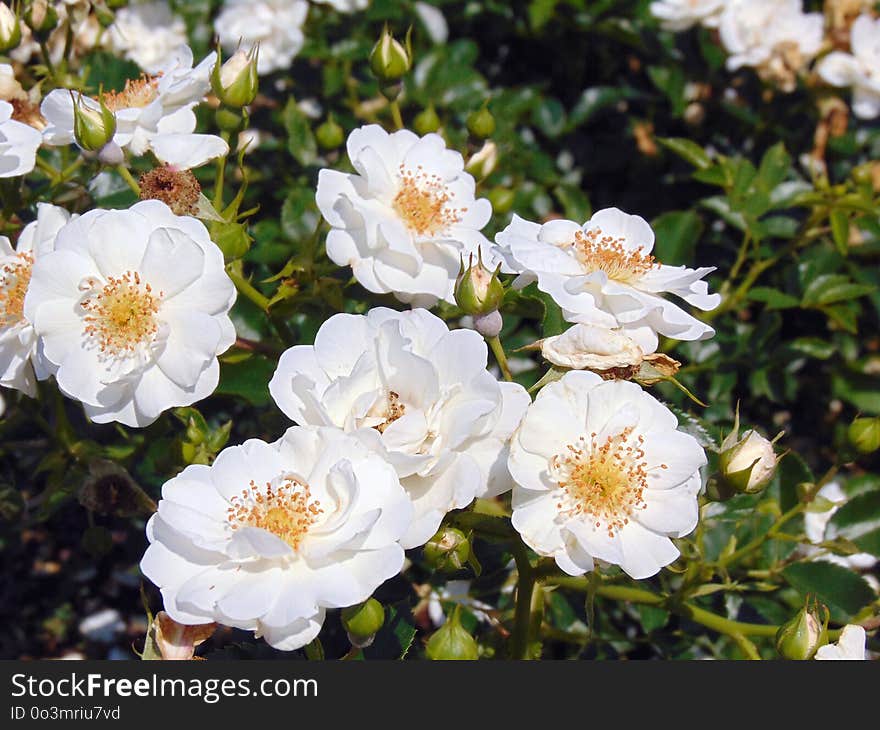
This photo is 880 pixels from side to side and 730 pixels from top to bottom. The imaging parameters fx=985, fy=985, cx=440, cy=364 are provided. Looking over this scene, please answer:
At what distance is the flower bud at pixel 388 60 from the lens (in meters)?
1.90

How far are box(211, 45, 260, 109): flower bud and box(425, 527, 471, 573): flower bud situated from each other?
82 centimetres

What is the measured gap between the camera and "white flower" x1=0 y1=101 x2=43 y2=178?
159 centimetres

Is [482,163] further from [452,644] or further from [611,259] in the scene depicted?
[452,644]

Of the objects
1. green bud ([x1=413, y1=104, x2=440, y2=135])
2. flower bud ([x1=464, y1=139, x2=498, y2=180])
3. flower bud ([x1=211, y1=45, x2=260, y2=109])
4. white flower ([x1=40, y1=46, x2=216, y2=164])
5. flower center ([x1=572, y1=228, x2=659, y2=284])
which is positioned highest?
flower bud ([x1=211, y1=45, x2=260, y2=109])

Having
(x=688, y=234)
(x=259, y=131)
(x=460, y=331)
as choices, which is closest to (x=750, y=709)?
(x=460, y=331)

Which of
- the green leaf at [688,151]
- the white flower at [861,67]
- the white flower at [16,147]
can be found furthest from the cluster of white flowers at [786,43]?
the white flower at [16,147]

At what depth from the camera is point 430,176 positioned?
1.78 meters

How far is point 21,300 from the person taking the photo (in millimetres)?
1528

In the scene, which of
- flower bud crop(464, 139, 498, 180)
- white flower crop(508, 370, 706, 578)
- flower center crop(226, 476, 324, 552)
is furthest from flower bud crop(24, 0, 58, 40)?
white flower crop(508, 370, 706, 578)

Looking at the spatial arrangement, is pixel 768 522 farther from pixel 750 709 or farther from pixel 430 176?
pixel 430 176

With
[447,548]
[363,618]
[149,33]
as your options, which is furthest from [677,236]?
[149,33]

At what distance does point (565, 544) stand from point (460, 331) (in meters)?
0.32

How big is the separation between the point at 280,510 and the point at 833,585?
1113 millimetres

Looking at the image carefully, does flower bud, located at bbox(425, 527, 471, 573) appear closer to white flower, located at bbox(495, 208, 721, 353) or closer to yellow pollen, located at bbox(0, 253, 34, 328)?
white flower, located at bbox(495, 208, 721, 353)
